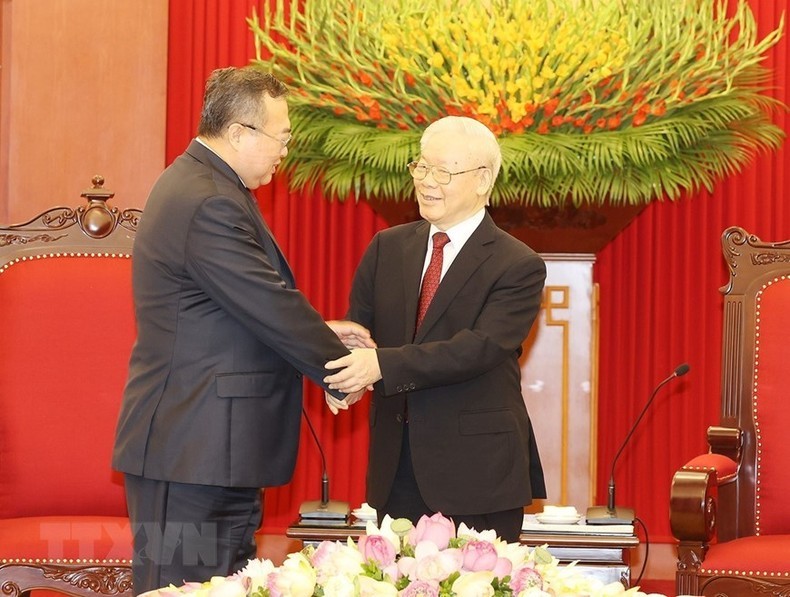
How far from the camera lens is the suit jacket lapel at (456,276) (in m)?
2.70

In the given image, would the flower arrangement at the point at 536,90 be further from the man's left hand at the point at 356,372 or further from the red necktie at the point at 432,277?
the man's left hand at the point at 356,372

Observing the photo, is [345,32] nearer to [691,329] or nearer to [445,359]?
[445,359]

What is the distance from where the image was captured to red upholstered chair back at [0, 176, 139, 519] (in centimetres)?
329

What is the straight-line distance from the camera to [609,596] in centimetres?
145

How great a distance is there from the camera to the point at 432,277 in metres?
2.76

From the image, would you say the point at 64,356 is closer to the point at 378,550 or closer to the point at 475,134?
the point at 475,134

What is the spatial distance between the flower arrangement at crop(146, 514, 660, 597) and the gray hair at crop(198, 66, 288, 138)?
1255mm

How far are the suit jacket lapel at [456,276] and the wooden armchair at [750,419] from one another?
81 centimetres

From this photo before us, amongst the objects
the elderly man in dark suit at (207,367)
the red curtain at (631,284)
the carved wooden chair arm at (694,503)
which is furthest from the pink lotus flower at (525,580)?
the red curtain at (631,284)

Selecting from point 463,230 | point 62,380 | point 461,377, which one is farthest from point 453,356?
point 62,380

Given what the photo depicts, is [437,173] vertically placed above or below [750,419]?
above

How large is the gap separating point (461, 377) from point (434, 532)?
1.21m

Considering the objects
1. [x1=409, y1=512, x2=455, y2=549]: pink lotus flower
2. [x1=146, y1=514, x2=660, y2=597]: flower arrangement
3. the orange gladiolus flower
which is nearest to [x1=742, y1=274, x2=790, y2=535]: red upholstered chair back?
the orange gladiolus flower

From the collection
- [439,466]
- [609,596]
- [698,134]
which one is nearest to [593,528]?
[439,466]
